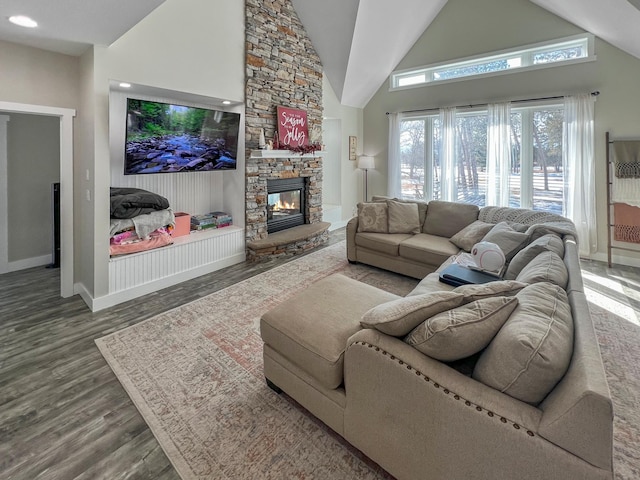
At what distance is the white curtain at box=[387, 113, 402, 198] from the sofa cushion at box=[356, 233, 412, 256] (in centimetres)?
246

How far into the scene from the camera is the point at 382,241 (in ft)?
13.9

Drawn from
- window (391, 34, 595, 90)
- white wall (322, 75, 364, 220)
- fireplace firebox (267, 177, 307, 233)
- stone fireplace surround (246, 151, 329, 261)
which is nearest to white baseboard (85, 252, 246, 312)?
stone fireplace surround (246, 151, 329, 261)

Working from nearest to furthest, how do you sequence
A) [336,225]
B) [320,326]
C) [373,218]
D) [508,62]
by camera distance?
[320,326] → [373,218] → [508,62] → [336,225]

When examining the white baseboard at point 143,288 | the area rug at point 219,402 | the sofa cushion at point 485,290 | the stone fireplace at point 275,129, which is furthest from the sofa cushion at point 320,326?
the stone fireplace at point 275,129

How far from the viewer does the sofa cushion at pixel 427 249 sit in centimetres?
376

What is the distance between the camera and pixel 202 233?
4465 millimetres

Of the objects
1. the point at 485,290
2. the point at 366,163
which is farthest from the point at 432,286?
the point at 366,163

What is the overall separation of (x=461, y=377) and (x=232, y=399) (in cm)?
142

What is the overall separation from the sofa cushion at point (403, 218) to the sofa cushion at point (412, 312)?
298 cm

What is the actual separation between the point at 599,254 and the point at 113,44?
6525 millimetres

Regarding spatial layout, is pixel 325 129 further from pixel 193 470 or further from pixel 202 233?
pixel 193 470

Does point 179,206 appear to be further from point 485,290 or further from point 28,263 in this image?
point 485,290

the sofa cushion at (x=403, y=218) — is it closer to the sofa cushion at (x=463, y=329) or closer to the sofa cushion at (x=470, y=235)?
the sofa cushion at (x=470, y=235)

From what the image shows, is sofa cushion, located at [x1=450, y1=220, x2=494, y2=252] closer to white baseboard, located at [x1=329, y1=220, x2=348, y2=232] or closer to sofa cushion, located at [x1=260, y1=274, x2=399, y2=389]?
sofa cushion, located at [x1=260, y1=274, x2=399, y2=389]
